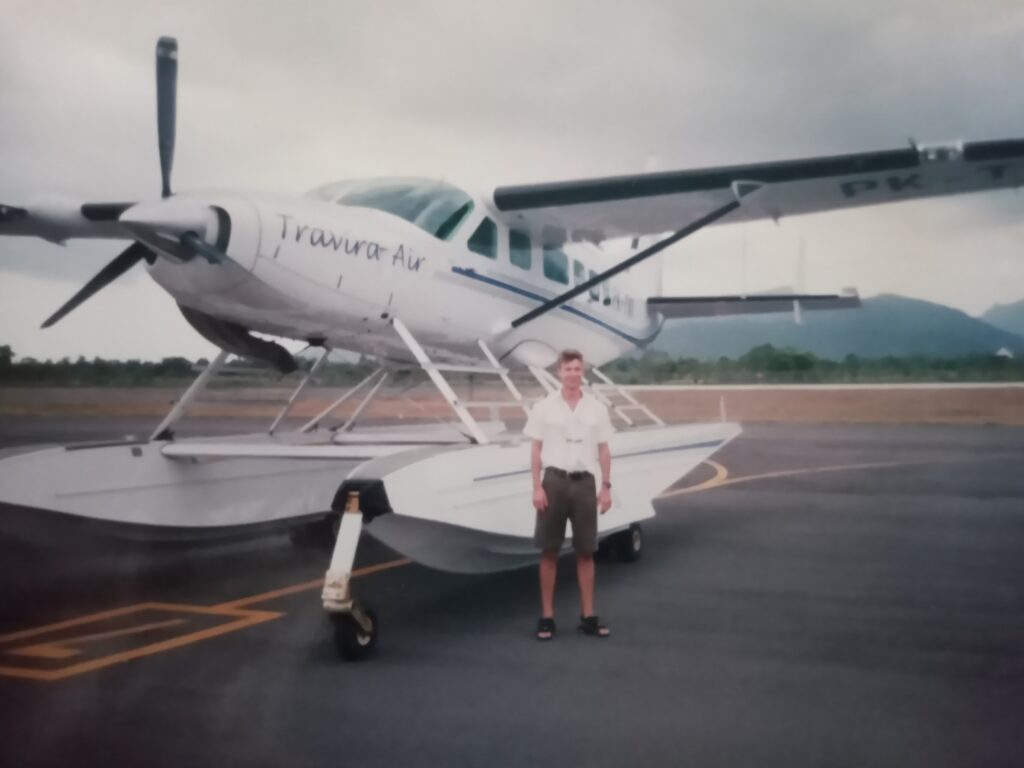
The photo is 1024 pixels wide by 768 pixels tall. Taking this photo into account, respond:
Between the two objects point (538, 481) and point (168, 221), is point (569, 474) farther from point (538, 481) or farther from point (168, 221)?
point (168, 221)

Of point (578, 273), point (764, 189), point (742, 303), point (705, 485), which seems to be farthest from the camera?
point (705, 485)

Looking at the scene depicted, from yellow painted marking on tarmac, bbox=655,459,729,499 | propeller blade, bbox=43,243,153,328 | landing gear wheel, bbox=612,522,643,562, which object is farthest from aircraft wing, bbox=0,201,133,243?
yellow painted marking on tarmac, bbox=655,459,729,499

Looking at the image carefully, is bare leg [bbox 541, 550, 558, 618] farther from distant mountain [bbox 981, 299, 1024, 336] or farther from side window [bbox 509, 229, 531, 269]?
side window [bbox 509, 229, 531, 269]

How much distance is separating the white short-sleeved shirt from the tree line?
1980 mm

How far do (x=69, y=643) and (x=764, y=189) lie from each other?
5.07m

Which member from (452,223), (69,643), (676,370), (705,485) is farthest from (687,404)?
(69,643)

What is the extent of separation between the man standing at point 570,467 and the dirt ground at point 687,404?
2363 mm

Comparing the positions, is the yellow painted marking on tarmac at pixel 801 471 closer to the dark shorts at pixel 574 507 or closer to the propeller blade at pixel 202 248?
the dark shorts at pixel 574 507

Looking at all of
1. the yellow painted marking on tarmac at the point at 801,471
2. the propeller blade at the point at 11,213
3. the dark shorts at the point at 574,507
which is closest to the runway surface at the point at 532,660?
the dark shorts at the point at 574,507

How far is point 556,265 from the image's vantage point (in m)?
7.85

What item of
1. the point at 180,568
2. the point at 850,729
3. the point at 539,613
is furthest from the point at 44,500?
the point at 850,729

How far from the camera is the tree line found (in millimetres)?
4695

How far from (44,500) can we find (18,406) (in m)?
1.33

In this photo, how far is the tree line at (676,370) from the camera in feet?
15.4
